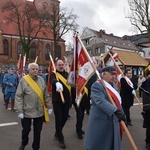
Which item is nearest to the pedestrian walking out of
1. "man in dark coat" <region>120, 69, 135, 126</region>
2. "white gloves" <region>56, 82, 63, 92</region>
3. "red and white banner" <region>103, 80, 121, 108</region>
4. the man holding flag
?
"white gloves" <region>56, 82, 63, 92</region>

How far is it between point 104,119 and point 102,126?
0.10 m

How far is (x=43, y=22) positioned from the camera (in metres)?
47.7

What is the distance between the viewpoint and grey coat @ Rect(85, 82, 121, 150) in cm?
345

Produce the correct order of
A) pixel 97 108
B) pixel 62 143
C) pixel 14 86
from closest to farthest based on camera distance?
pixel 97 108 < pixel 62 143 < pixel 14 86

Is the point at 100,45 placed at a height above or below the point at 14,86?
above

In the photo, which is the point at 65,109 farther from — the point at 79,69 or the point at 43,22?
the point at 43,22

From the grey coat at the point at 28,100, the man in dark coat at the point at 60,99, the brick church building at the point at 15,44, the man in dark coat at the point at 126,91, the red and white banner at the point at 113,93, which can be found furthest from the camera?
the brick church building at the point at 15,44

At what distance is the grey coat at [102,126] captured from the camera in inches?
136

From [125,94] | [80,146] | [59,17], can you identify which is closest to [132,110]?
[125,94]

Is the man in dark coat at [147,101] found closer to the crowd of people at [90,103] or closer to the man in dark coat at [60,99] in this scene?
the crowd of people at [90,103]

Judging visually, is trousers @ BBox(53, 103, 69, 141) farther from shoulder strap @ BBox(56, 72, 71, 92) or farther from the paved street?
shoulder strap @ BBox(56, 72, 71, 92)

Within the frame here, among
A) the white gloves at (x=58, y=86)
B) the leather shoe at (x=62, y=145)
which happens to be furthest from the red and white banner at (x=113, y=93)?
the leather shoe at (x=62, y=145)

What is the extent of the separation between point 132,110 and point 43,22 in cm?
3956

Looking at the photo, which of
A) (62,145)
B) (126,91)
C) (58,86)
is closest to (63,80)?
(58,86)
